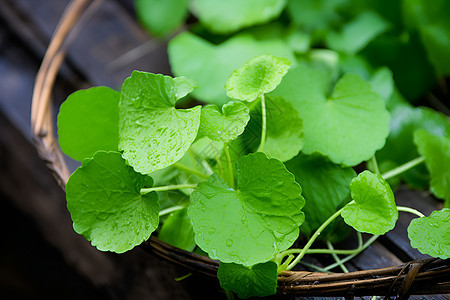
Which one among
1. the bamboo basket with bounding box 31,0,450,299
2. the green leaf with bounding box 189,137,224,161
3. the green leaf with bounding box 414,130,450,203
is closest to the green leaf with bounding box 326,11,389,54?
the green leaf with bounding box 414,130,450,203

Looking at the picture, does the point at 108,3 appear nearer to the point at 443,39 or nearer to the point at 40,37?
the point at 40,37

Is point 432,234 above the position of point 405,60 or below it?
above

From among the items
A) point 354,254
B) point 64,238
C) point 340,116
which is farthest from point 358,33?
point 64,238

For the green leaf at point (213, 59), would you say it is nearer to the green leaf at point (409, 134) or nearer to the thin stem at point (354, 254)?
the green leaf at point (409, 134)

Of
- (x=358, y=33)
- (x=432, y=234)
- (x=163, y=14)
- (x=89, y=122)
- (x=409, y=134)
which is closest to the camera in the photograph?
(x=432, y=234)

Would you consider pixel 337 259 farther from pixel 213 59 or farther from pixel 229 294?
pixel 213 59

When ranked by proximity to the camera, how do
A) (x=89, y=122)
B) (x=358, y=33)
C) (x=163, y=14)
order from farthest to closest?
(x=163, y=14) → (x=358, y=33) → (x=89, y=122)
